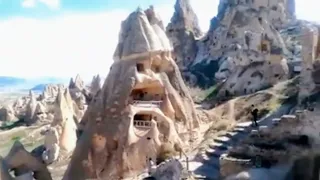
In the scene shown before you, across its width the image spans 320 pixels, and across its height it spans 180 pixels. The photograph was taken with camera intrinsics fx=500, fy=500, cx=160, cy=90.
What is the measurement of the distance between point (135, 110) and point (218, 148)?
5.74 metres

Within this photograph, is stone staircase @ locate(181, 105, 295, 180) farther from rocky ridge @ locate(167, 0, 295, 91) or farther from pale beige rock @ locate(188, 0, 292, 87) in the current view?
pale beige rock @ locate(188, 0, 292, 87)

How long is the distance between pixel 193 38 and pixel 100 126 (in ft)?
108

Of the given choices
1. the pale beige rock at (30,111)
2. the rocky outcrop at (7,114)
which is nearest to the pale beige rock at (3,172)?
the pale beige rock at (30,111)

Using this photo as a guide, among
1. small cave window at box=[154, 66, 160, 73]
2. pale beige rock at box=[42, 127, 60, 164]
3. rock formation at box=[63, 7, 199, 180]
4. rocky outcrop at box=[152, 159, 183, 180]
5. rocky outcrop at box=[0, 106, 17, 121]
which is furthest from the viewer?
rocky outcrop at box=[0, 106, 17, 121]

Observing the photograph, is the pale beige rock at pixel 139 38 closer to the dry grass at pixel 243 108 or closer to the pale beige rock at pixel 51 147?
the dry grass at pixel 243 108

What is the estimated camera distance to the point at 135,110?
19.9m

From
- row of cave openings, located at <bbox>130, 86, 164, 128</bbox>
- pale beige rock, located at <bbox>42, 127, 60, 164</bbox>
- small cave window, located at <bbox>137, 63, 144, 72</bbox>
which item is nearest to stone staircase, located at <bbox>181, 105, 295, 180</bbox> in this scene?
row of cave openings, located at <bbox>130, 86, 164, 128</bbox>

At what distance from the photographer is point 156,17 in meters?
22.7

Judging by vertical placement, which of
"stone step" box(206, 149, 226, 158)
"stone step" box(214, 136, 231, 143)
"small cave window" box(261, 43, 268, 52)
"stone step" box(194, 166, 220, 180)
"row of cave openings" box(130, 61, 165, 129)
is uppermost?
"small cave window" box(261, 43, 268, 52)

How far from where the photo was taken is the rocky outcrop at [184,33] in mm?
51062

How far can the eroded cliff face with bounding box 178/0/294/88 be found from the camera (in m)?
39.7

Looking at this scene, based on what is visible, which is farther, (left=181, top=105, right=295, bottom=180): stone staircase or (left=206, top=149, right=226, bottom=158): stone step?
(left=206, top=149, right=226, bottom=158): stone step

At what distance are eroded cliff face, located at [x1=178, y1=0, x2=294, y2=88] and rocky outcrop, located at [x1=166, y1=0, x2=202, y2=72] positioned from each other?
952mm

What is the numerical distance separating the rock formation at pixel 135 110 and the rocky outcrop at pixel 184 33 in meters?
26.7
